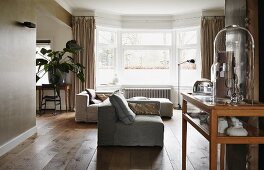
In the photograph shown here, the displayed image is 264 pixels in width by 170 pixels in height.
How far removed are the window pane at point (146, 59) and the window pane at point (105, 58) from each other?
1.48 feet

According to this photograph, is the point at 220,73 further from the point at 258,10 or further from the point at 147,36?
the point at 147,36

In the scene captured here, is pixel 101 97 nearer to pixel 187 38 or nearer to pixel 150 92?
pixel 150 92

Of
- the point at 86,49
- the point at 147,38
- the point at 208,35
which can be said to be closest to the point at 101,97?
the point at 86,49

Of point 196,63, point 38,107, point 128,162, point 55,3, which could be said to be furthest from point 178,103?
point 128,162

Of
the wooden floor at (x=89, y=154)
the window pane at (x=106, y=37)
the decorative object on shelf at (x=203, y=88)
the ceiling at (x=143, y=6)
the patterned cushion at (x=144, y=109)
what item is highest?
the ceiling at (x=143, y=6)

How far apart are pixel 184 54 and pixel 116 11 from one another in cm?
247

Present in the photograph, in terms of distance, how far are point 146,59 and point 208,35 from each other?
211 cm

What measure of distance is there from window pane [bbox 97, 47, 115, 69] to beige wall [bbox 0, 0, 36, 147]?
3847 millimetres

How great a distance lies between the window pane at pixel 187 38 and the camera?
9272 millimetres

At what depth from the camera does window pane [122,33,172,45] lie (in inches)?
381

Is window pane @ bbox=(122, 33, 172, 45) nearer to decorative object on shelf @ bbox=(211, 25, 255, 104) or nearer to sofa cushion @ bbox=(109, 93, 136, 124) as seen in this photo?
sofa cushion @ bbox=(109, 93, 136, 124)

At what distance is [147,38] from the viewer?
9727 millimetres

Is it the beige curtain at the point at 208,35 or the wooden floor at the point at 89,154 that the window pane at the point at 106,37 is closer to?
the beige curtain at the point at 208,35

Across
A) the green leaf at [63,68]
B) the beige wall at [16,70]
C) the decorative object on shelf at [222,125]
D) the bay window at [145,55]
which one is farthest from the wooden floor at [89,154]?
the bay window at [145,55]
